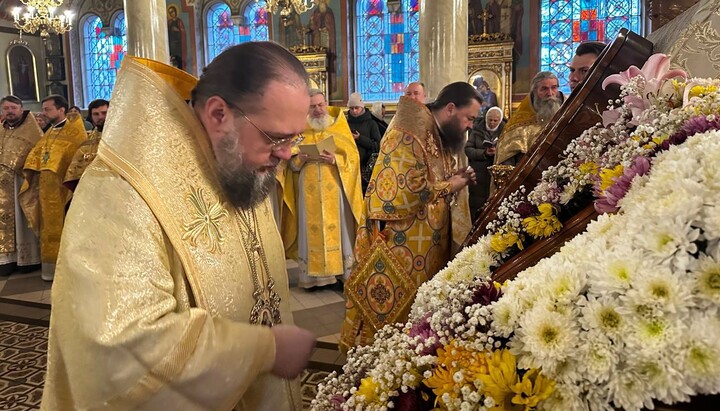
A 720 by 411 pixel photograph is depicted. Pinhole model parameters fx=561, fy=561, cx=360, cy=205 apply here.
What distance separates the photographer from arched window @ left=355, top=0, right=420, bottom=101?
15.6m

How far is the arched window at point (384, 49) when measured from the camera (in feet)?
51.3

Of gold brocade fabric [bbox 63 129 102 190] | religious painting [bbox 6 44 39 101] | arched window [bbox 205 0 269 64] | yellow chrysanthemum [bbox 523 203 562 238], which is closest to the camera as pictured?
yellow chrysanthemum [bbox 523 203 562 238]

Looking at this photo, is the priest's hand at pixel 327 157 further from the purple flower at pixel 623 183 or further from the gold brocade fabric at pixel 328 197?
the purple flower at pixel 623 183

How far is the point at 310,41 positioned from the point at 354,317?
13.4 meters

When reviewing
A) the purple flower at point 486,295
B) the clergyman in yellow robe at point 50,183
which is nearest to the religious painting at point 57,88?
the clergyman in yellow robe at point 50,183

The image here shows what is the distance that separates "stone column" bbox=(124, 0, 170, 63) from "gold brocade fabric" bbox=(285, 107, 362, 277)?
4.02 metres

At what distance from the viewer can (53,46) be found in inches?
723

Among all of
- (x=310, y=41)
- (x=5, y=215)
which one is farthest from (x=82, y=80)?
(x=5, y=215)

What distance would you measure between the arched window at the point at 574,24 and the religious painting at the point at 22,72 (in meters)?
15.8

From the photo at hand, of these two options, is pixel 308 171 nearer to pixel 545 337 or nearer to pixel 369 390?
pixel 369 390

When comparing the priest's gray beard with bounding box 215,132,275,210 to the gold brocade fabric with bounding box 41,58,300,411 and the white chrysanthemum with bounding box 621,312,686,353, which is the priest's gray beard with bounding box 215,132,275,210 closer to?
the gold brocade fabric with bounding box 41,58,300,411

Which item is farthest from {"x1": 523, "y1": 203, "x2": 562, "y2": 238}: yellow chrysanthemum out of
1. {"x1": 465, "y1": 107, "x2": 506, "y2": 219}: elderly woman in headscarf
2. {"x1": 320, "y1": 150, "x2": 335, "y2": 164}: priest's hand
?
{"x1": 320, "y1": 150, "x2": 335, "y2": 164}: priest's hand

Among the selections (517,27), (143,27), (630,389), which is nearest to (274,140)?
(630,389)

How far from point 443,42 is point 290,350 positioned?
19.2 feet
